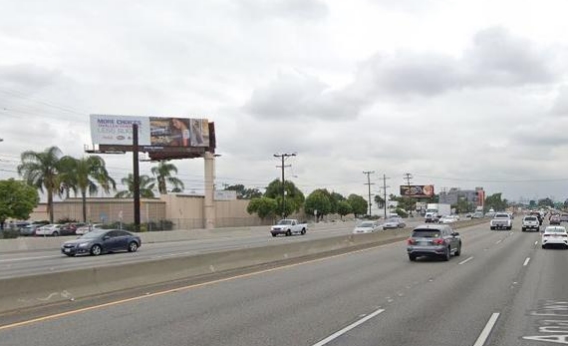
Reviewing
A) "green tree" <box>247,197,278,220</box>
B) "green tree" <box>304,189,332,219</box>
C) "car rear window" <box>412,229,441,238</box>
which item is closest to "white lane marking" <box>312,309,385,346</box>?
"car rear window" <box>412,229,441,238</box>

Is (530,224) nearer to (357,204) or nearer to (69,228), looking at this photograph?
(69,228)

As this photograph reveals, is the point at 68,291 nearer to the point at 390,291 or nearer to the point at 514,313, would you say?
the point at 390,291

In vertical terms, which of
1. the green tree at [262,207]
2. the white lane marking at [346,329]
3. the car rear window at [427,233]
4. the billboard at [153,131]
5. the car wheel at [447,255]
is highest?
the billboard at [153,131]

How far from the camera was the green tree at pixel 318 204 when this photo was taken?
365 ft

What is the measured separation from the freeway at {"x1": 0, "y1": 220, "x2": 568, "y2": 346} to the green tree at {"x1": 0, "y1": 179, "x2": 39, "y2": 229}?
48.6 meters

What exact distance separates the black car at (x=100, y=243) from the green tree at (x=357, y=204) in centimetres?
10417

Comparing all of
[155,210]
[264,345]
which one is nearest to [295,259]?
[264,345]

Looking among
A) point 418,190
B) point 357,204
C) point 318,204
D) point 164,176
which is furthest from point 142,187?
point 418,190

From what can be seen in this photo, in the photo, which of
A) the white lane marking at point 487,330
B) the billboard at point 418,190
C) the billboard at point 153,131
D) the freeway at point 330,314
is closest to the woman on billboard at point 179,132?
the billboard at point 153,131

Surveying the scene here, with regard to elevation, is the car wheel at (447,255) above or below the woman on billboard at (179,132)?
below

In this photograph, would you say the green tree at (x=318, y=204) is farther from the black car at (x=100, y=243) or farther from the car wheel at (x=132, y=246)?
the black car at (x=100, y=243)

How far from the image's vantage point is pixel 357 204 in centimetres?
14475

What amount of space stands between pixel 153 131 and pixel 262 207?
78.0ft

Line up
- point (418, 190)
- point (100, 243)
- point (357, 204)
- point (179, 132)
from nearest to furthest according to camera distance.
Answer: point (100, 243) < point (179, 132) < point (357, 204) < point (418, 190)
